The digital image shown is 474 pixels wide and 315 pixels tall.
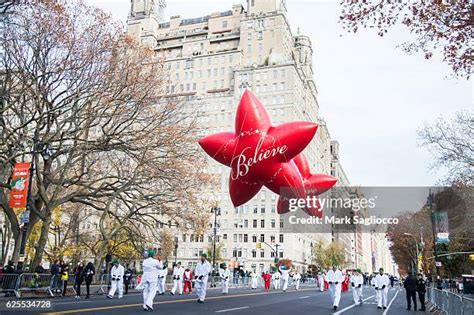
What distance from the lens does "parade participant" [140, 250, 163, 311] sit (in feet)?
42.9

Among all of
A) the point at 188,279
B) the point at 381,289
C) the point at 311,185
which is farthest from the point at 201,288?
the point at 188,279

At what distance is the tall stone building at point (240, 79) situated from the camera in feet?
295

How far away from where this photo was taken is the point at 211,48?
107m

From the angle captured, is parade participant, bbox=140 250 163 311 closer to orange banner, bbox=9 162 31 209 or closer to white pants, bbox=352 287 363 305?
orange banner, bbox=9 162 31 209

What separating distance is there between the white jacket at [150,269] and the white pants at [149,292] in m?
0.16

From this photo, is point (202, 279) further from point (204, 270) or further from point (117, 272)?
point (117, 272)

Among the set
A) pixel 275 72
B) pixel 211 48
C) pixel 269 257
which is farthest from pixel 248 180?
pixel 211 48

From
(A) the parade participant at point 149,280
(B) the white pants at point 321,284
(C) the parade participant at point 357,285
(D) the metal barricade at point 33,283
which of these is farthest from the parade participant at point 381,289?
(B) the white pants at point 321,284

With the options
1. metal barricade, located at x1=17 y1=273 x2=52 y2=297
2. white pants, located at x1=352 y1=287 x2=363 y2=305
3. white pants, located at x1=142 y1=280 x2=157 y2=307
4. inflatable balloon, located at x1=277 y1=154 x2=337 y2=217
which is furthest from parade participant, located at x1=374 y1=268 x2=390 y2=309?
metal barricade, located at x1=17 y1=273 x2=52 y2=297

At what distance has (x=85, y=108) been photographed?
24.2 metres

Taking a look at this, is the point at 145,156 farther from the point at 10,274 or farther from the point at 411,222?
the point at 411,222

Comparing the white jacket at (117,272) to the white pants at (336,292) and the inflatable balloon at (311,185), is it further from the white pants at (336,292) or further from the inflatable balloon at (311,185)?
the white pants at (336,292)

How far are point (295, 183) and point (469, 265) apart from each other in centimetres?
4969

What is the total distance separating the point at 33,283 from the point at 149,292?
9.67m
